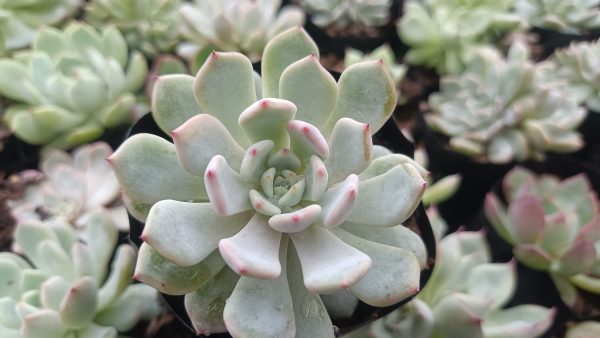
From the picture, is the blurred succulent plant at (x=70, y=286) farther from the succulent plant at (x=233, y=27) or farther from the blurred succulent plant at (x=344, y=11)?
the blurred succulent plant at (x=344, y=11)

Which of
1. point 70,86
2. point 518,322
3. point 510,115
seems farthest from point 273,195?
point 510,115

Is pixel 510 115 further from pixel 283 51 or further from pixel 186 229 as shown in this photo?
pixel 186 229

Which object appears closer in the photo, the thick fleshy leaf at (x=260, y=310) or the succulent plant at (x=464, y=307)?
the thick fleshy leaf at (x=260, y=310)

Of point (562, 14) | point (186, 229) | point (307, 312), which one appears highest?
point (186, 229)

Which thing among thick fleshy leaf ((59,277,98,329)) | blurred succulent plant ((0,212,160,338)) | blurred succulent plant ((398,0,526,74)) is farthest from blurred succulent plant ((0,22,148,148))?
blurred succulent plant ((398,0,526,74))

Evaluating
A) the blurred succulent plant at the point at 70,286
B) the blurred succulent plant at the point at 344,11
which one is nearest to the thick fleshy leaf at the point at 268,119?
the blurred succulent plant at the point at 70,286

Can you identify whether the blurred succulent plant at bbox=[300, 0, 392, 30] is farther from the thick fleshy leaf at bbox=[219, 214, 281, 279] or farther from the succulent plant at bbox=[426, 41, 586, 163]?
the thick fleshy leaf at bbox=[219, 214, 281, 279]

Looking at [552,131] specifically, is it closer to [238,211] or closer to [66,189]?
[238,211]
